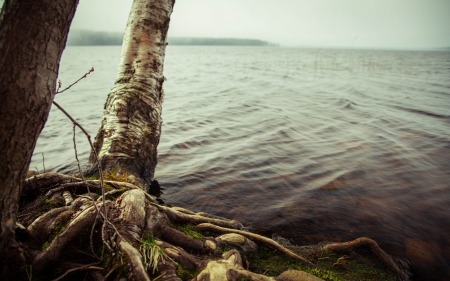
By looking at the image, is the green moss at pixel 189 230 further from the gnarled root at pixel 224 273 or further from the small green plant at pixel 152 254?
the small green plant at pixel 152 254

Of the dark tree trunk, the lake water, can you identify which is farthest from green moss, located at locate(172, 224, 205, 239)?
the dark tree trunk

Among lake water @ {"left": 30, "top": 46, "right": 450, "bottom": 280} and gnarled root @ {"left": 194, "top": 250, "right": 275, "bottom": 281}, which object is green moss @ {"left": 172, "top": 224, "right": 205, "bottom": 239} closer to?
gnarled root @ {"left": 194, "top": 250, "right": 275, "bottom": 281}

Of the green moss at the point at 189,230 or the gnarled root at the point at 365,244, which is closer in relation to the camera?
the green moss at the point at 189,230

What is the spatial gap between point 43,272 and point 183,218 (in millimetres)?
1623

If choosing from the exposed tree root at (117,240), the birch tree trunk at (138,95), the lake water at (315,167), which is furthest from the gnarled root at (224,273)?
the birch tree trunk at (138,95)

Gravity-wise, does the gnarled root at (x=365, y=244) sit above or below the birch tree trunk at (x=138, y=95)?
below

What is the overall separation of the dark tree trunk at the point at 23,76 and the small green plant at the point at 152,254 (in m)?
1.05

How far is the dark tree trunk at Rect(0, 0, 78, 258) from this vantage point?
170cm

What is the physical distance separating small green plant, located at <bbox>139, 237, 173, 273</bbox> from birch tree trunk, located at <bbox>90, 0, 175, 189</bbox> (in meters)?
2.34

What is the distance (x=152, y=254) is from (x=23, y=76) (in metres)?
1.73

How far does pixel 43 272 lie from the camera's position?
2.21 metres

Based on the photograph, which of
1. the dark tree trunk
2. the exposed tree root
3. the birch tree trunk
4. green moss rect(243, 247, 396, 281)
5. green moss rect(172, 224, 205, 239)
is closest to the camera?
the dark tree trunk

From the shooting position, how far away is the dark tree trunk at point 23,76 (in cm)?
170

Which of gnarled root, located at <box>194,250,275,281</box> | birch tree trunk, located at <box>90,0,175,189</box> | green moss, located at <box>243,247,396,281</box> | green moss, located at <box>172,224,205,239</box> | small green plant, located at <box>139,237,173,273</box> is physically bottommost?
green moss, located at <box>243,247,396,281</box>
